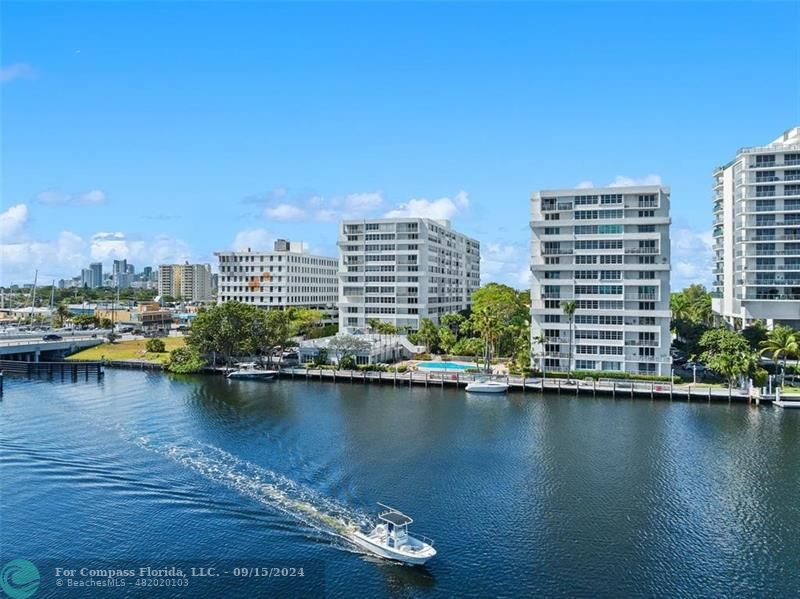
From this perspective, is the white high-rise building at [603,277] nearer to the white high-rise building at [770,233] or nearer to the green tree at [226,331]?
the white high-rise building at [770,233]

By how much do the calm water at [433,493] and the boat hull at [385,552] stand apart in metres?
0.55

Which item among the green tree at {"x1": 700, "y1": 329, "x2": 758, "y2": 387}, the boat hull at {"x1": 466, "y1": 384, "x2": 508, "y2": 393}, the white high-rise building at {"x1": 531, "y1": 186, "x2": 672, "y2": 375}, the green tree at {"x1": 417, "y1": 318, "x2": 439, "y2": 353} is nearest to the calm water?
the green tree at {"x1": 700, "y1": 329, "x2": 758, "y2": 387}

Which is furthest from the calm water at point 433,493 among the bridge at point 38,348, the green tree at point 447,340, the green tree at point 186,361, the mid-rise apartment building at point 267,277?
the mid-rise apartment building at point 267,277

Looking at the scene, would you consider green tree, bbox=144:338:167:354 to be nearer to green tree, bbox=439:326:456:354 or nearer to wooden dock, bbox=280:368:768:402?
wooden dock, bbox=280:368:768:402

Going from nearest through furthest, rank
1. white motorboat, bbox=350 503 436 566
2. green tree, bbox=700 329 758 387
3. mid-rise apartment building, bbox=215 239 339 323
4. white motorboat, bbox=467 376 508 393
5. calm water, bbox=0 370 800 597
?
calm water, bbox=0 370 800 597 → white motorboat, bbox=350 503 436 566 → green tree, bbox=700 329 758 387 → white motorboat, bbox=467 376 508 393 → mid-rise apartment building, bbox=215 239 339 323

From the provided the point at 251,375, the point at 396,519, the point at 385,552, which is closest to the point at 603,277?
the point at 251,375

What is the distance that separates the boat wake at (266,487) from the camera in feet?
140

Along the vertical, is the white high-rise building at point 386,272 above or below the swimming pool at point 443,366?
above

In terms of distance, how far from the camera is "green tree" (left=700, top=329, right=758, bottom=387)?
82.6 m

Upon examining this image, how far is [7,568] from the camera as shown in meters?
37.3

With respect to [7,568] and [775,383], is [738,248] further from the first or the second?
[7,568]

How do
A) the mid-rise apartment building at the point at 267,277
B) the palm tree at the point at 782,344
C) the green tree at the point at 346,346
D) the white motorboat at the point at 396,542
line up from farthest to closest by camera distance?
the mid-rise apartment building at the point at 267,277 < the green tree at the point at 346,346 < the palm tree at the point at 782,344 < the white motorboat at the point at 396,542

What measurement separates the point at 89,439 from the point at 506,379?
56.1 m

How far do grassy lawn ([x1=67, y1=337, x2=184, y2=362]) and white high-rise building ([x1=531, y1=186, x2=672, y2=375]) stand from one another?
2828 inches
